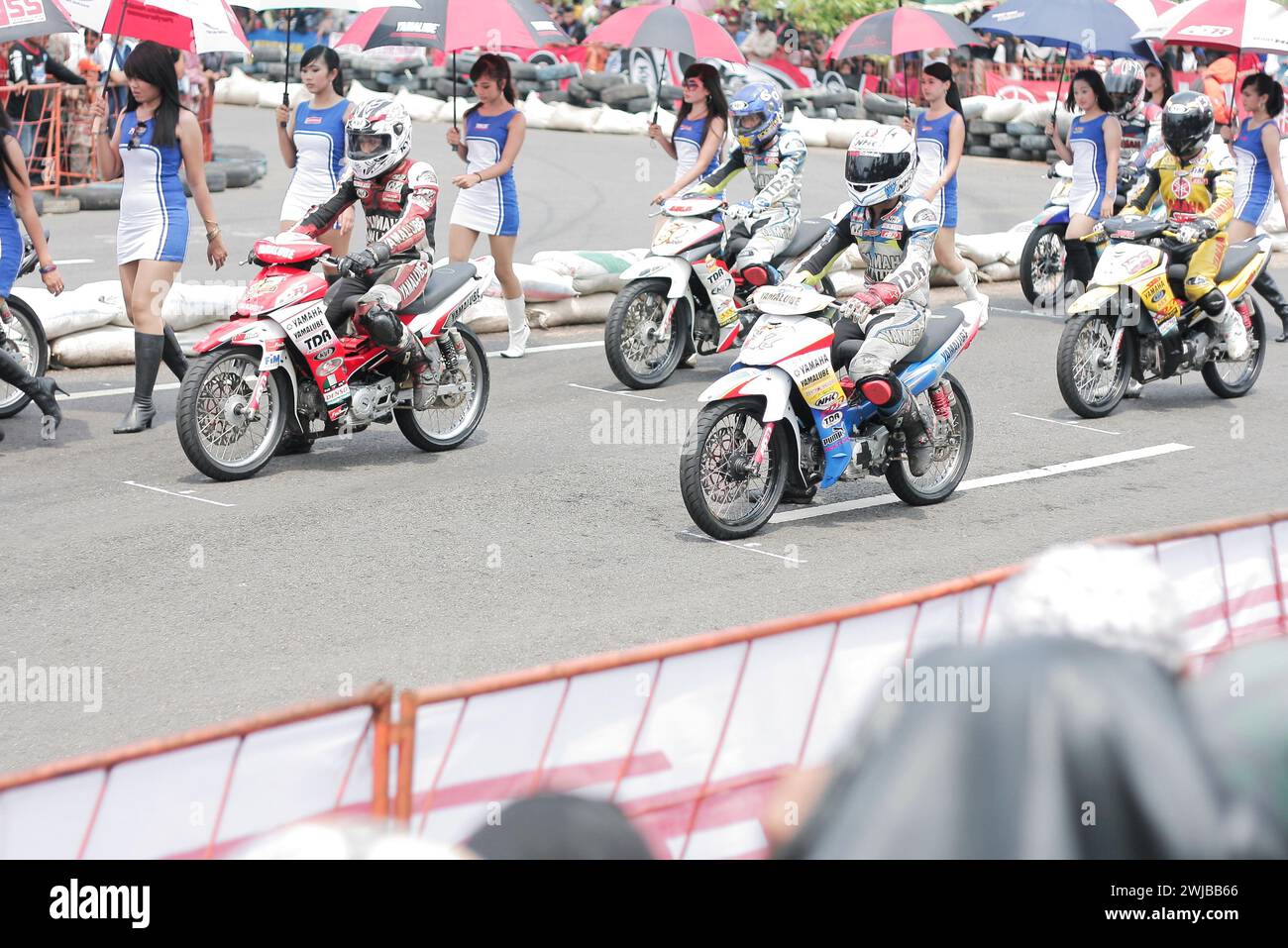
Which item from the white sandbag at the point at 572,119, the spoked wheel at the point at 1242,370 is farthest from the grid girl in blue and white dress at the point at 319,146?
the white sandbag at the point at 572,119

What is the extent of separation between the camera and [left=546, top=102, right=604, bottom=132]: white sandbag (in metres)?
27.0

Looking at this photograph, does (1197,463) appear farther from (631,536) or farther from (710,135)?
(710,135)

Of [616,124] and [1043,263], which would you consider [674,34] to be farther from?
[616,124]

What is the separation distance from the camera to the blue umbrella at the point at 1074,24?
13547mm

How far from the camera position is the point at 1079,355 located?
994cm

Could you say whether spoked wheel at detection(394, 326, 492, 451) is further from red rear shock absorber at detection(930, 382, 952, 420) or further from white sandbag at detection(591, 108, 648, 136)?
white sandbag at detection(591, 108, 648, 136)

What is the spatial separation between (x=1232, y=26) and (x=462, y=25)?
626 centimetres

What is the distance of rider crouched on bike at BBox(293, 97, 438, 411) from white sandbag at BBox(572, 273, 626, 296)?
4.01m

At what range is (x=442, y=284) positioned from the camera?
8.81m

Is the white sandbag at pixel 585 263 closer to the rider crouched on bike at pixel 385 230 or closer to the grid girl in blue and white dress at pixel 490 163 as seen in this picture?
the grid girl in blue and white dress at pixel 490 163

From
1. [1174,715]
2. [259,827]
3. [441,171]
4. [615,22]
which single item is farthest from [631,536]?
[441,171]

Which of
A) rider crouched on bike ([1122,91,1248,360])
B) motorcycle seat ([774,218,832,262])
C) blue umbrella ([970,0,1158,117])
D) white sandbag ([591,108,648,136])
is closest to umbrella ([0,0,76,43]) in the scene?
motorcycle seat ([774,218,832,262])

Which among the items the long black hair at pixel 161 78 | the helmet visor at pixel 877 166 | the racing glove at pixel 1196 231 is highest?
the long black hair at pixel 161 78

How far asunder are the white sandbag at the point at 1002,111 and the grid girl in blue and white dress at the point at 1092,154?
488 inches
